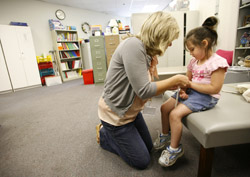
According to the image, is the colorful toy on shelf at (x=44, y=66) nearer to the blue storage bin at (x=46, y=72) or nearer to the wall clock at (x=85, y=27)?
the blue storage bin at (x=46, y=72)

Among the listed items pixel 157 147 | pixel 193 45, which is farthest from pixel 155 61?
pixel 157 147

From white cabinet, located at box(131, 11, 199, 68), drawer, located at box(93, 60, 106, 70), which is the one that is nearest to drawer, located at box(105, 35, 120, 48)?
drawer, located at box(93, 60, 106, 70)

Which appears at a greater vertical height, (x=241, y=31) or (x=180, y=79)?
(x=241, y=31)

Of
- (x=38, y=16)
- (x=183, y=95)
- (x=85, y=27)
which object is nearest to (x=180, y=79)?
(x=183, y=95)

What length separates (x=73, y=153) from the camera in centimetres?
124

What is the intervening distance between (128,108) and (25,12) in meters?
4.83

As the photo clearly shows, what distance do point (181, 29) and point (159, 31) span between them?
320 cm

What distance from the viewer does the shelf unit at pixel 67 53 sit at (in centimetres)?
455

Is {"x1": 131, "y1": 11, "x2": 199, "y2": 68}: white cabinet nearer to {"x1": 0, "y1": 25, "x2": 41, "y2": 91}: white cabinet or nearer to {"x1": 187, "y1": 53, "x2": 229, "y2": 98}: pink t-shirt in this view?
{"x1": 187, "y1": 53, "x2": 229, "y2": 98}: pink t-shirt

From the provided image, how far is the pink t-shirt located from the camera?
2.90 feet

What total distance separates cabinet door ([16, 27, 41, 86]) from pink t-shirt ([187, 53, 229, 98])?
4233 mm

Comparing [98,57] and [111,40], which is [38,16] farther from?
[111,40]

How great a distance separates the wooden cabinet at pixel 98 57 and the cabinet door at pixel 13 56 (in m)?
1.88

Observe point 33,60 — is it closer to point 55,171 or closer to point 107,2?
point 107,2
